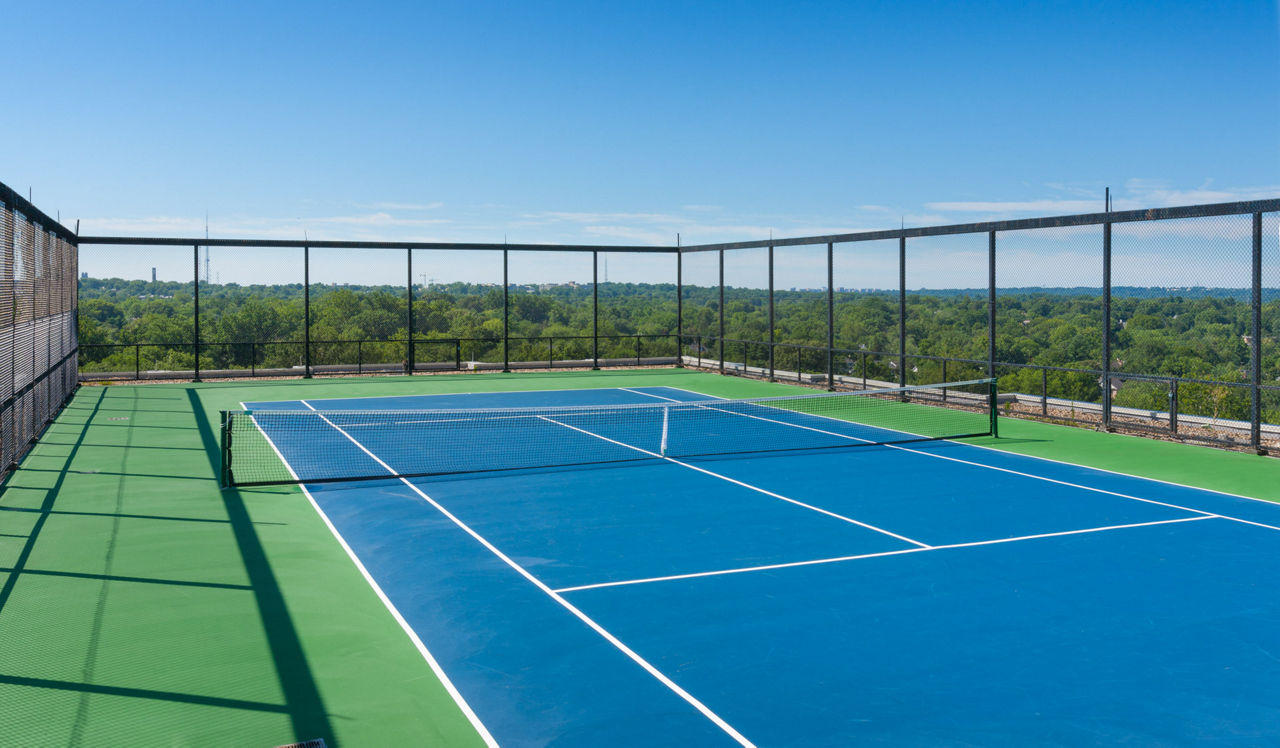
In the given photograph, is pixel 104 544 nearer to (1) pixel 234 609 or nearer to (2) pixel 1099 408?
(1) pixel 234 609

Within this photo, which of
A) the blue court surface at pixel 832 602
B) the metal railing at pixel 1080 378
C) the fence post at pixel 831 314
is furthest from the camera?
the fence post at pixel 831 314

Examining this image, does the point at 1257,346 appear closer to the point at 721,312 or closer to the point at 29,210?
the point at 721,312

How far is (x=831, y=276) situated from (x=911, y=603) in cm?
1685

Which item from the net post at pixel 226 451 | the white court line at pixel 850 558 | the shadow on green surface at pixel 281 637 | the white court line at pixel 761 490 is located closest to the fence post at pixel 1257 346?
the white court line at pixel 850 558

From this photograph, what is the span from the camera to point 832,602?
8.16 metres

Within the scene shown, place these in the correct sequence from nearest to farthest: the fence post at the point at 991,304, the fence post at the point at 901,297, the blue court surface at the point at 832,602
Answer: the blue court surface at the point at 832,602 → the fence post at the point at 991,304 → the fence post at the point at 901,297

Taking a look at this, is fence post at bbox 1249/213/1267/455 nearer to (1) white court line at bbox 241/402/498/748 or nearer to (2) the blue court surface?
(2) the blue court surface

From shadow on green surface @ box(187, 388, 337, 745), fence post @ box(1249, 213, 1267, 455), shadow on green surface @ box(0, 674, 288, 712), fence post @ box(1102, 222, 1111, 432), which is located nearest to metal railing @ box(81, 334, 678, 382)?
fence post @ box(1102, 222, 1111, 432)

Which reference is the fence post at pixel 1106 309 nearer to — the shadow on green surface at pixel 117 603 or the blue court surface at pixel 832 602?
the blue court surface at pixel 832 602

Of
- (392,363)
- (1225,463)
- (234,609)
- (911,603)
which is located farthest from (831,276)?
(234,609)

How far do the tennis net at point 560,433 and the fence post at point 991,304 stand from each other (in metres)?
1.14

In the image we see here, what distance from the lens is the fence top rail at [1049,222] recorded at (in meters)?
15.3

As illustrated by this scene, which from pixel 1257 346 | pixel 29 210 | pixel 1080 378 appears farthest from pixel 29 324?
pixel 1257 346

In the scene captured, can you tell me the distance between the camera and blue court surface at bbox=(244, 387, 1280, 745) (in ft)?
19.7
